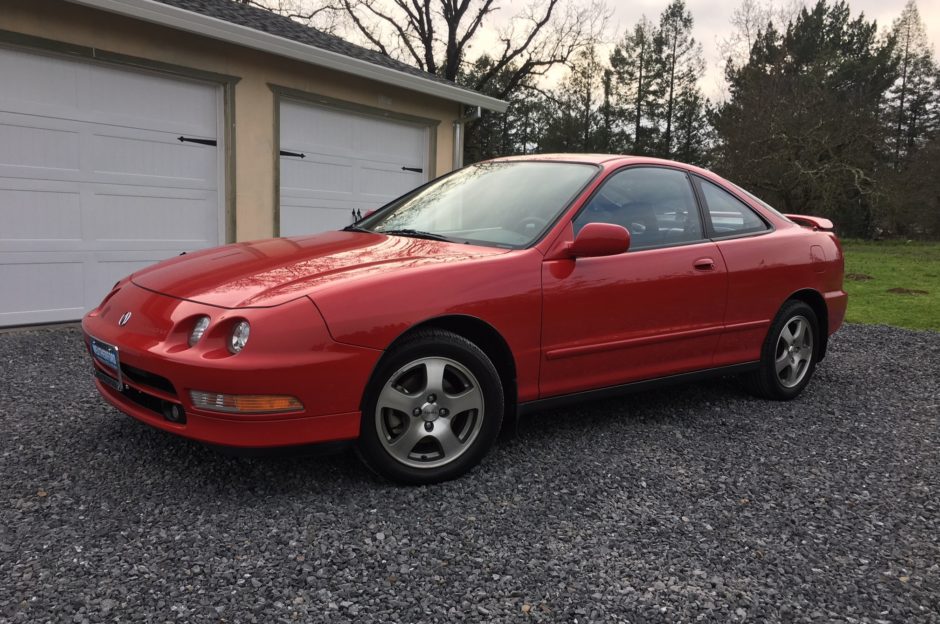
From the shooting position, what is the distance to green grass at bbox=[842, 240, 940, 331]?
881 cm

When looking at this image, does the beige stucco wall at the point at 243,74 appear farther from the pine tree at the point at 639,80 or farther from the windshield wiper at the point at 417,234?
the pine tree at the point at 639,80

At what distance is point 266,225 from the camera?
26.7 ft

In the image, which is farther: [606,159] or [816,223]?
[816,223]

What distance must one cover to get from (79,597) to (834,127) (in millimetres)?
25610

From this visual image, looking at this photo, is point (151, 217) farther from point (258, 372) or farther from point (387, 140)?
point (258, 372)

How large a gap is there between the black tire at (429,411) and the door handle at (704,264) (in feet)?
4.83

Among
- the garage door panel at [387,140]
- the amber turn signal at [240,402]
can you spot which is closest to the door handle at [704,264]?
the amber turn signal at [240,402]

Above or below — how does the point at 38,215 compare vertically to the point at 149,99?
below

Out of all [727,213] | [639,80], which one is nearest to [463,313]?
[727,213]

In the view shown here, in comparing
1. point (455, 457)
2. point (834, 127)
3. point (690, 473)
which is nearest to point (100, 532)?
point (455, 457)

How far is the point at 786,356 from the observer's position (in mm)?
4566

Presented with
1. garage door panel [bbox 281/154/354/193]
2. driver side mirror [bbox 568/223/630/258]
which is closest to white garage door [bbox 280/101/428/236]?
garage door panel [bbox 281/154/354/193]

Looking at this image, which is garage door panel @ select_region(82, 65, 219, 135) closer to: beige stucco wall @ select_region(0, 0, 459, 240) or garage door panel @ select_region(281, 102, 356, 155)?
beige stucco wall @ select_region(0, 0, 459, 240)

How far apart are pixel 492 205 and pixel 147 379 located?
1.90 m
